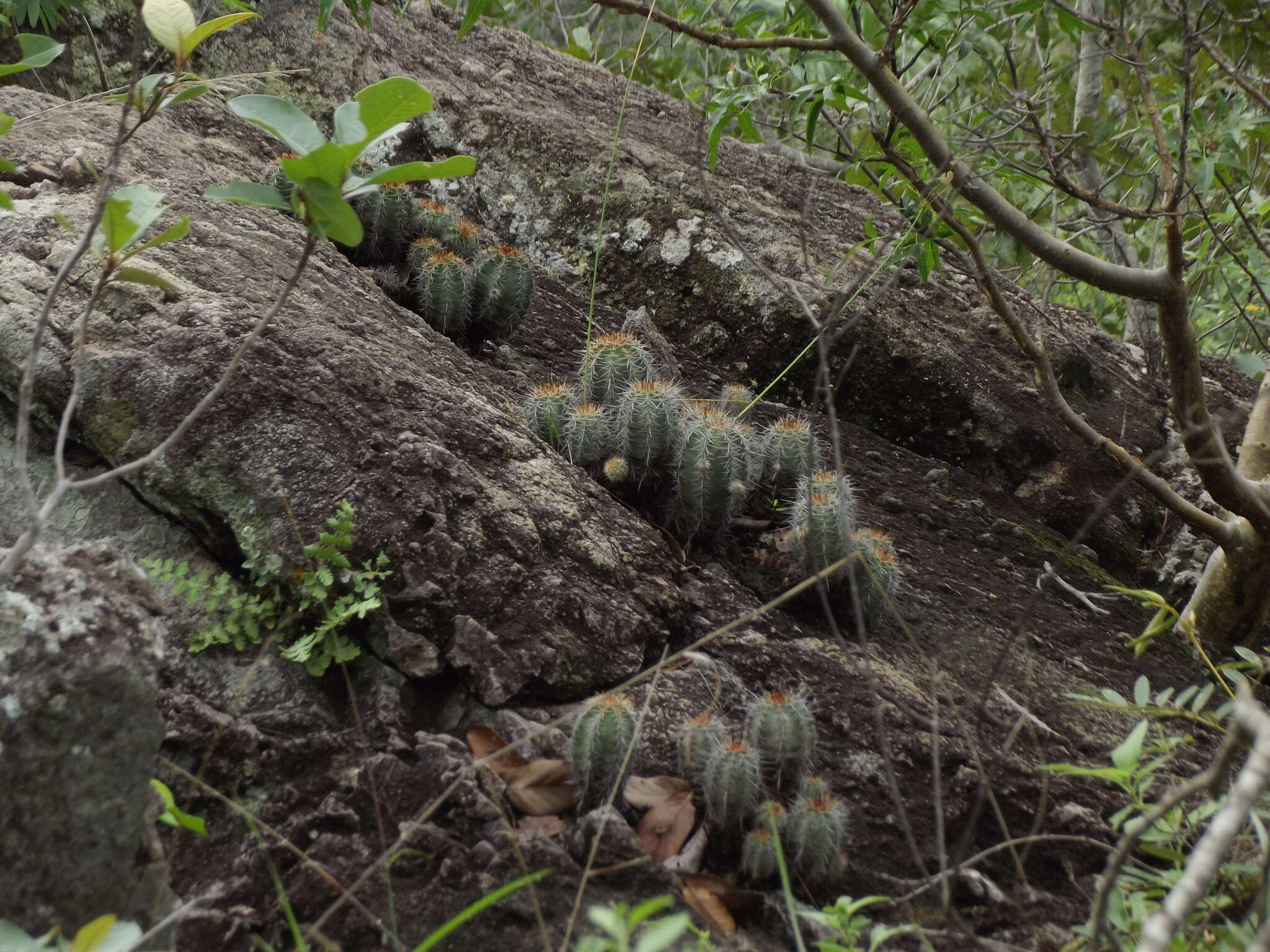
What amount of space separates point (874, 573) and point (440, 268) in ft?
5.19

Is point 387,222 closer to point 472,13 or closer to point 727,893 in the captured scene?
point 472,13

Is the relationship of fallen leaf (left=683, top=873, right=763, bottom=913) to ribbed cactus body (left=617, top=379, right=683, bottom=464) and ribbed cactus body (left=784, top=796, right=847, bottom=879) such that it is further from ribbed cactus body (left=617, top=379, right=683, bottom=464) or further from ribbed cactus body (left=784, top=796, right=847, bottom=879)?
ribbed cactus body (left=617, top=379, right=683, bottom=464)

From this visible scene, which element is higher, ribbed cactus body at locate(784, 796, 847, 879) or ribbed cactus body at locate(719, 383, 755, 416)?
ribbed cactus body at locate(719, 383, 755, 416)

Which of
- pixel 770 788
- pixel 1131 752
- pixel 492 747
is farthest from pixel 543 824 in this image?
pixel 1131 752

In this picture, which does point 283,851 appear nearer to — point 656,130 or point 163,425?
point 163,425

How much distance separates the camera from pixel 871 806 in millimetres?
1829

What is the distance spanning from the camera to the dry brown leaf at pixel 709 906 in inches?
58.9

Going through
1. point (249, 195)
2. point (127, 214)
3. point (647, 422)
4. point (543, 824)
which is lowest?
point (543, 824)

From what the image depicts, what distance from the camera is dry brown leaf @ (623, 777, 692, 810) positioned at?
→ 1.67 m

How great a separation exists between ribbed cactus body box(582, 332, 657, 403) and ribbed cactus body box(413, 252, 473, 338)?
486 millimetres

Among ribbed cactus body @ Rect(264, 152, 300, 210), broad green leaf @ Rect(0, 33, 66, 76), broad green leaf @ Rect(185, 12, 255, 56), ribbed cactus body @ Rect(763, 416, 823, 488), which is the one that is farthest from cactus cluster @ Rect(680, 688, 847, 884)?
ribbed cactus body @ Rect(264, 152, 300, 210)

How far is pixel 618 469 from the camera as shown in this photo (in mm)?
2445

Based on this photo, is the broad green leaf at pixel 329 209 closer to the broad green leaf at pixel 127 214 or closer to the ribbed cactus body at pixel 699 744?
the broad green leaf at pixel 127 214

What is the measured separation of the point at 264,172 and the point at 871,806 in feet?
8.69
